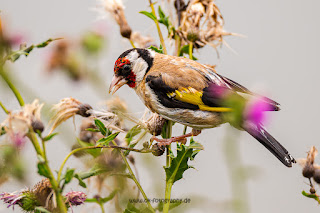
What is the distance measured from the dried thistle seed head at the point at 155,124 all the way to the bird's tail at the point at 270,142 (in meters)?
0.19

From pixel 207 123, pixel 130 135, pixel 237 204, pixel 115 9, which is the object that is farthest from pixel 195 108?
pixel 115 9

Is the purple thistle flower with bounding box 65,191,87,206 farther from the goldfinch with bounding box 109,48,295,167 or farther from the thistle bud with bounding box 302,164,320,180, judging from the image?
the thistle bud with bounding box 302,164,320,180

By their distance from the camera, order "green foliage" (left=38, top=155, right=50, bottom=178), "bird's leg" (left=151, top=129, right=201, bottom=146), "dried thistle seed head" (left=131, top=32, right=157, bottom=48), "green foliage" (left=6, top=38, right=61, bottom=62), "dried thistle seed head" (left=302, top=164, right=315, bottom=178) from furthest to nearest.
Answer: "dried thistle seed head" (left=131, top=32, right=157, bottom=48)
"dried thistle seed head" (left=302, top=164, right=315, bottom=178)
"bird's leg" (left=151, top=129, right=201, bottom=146)
"green foliage" (left=6, top=38, right=61, bottom=62)
"green foliage" (left=38, top=155, right=50, bottom=178)

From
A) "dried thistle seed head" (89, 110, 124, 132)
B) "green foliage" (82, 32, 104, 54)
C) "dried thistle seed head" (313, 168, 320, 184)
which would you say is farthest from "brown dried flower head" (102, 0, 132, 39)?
"dried thistle seed head" (313, 168, 320, 184)

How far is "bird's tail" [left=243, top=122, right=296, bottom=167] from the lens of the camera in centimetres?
97

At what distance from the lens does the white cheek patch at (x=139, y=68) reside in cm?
108

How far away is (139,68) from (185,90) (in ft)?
0.46

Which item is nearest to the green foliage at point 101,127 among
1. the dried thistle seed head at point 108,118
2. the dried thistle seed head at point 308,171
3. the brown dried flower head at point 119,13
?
the dried thistle seed head at point 108,118

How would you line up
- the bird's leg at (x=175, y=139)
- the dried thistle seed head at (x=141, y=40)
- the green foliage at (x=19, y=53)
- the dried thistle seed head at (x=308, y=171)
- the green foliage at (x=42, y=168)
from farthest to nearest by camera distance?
the dried thistle seed head at (x=141, y=40)
the dried thistle seed head at (x=308, y=171)
the bird's leg at (x=175, y=139)
the green foliage at (x=19, y=53)
the green foliage at (x=42, y=168)

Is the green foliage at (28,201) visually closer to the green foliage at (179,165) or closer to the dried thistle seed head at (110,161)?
the dried thistle seed head at (110,161)

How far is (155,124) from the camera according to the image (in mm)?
1040

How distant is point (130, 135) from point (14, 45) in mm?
313

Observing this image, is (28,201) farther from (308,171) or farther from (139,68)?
(308,171)

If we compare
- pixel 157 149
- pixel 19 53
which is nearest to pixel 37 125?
pixel 19 53
